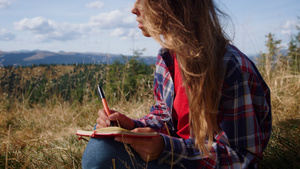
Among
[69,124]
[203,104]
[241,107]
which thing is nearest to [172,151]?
[203,104]

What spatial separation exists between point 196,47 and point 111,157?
24.3 inches

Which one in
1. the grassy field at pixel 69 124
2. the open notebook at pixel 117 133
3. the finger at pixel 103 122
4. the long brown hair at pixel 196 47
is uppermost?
the long brown hair at pixel 196 47

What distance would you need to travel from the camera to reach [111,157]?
120 cm

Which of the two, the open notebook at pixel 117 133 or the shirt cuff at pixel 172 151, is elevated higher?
the open notebook at pixel 117 133

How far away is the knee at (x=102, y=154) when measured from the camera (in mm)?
1192

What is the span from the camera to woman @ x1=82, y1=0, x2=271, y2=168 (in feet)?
3.82

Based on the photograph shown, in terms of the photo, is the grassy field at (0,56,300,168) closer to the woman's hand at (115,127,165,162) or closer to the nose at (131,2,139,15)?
the woman's hand at (115,127,165,162)

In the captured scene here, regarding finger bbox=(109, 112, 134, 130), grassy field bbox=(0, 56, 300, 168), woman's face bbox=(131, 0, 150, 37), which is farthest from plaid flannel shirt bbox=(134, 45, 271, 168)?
grassy field bbox=(0, 56, 300, 168)

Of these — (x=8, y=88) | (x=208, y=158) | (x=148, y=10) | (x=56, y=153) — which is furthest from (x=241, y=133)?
(x=8, y=88)

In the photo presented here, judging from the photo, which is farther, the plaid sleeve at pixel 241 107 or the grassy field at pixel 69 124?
the grassy field at pixel 69 124

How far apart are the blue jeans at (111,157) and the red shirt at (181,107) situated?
25cm

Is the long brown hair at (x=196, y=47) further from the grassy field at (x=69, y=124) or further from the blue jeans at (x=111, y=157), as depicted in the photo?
the grassy field at (x=69, y=124)

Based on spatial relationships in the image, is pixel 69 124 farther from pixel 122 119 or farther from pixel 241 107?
pixel 241 107

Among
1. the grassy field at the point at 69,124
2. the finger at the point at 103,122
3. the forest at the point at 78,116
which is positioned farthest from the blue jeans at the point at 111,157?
the grassy field at the point at 69,124
